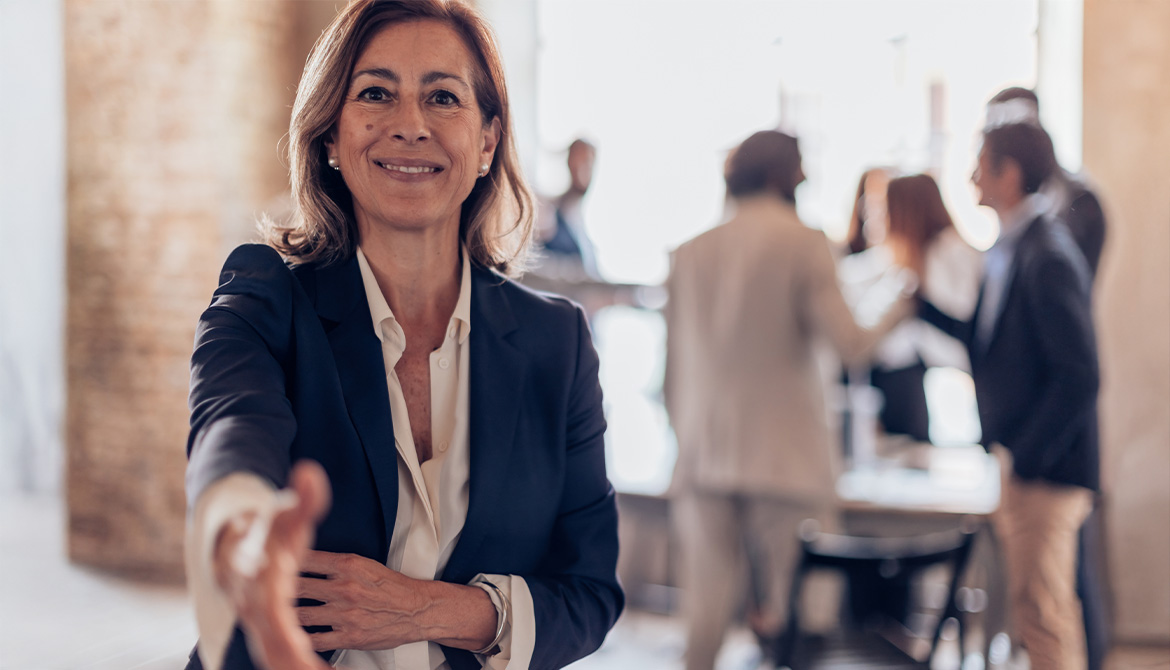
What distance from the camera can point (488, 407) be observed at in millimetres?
1121

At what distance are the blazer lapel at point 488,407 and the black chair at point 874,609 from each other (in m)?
1.14

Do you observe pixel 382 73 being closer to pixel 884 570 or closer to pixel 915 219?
pixel 884 570

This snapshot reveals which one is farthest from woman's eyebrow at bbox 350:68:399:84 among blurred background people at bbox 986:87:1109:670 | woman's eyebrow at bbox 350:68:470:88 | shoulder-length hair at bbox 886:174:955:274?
shoulder-length hair at bbox 886:174:955:274

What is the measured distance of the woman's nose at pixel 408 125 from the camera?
107 centimetres

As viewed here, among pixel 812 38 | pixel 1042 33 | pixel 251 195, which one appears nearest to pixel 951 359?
pixel 1042 33

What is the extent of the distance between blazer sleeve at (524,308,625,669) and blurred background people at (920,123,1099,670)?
4.62ft

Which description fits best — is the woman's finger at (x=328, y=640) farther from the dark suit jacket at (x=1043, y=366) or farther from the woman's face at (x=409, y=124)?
the dark suit jacket at (x=1043, y=366)

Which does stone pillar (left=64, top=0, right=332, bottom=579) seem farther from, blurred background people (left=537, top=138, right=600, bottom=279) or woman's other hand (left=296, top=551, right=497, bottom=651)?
woman's other hand (left=296, top=551, right=497, bottom=651)

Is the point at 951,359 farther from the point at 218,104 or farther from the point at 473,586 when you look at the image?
the point at 218,104

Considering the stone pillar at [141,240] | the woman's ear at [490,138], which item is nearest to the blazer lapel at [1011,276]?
the woman's ear at [490,138]

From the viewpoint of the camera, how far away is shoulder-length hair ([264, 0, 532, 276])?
1.08m

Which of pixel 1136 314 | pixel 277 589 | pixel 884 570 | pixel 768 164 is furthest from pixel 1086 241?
pixel 277 589

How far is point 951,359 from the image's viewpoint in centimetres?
318

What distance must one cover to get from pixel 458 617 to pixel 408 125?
571mm
